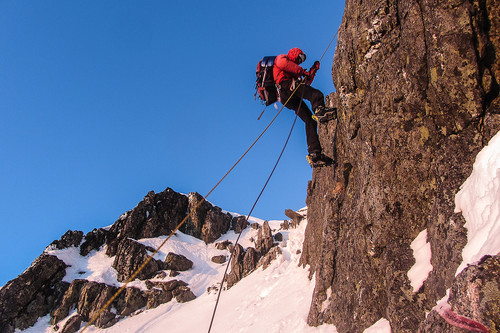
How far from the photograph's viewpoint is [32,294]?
41781mm

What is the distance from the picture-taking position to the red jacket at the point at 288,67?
29.4 ft

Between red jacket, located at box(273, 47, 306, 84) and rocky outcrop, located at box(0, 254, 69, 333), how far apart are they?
4717 centimetres

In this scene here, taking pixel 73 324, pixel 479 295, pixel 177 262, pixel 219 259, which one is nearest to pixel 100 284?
pixel 73 324

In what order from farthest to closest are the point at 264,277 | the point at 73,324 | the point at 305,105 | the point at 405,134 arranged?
the point at 73,324 → the point at 264,277 → the point at 305,105 → the point at 405,134

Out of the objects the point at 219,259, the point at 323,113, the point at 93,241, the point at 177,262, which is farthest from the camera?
the point at 93,241

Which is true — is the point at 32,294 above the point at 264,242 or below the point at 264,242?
above

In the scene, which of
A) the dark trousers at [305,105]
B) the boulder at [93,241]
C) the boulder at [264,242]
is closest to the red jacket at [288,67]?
the dark trousers at [305,105]

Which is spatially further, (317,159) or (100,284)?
(100,284)

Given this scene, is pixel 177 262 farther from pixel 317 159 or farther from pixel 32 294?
pixel 317 159

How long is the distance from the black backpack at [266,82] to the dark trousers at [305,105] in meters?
0.61

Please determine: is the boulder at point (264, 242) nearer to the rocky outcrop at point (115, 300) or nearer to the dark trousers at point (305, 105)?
the rocky outcrop at point (115, 300)

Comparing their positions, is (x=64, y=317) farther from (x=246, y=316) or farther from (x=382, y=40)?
(x=382, y=40)

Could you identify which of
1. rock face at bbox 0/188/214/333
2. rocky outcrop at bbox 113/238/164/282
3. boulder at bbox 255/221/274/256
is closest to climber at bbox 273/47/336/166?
boulder at bbox 255/221/274/256

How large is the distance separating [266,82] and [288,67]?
96 cm
